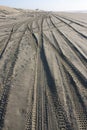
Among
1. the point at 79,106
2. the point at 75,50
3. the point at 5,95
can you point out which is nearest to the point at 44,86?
the point at 5,95

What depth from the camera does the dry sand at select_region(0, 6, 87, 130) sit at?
240 inches

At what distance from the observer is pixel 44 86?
25.8 feet

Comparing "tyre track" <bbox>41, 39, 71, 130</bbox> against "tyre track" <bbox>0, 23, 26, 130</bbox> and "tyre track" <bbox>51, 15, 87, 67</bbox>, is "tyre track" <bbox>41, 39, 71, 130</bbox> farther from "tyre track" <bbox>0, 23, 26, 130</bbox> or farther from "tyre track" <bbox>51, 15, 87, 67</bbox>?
"tyre track" <bbox>51, 15, 87, 67</bbox>

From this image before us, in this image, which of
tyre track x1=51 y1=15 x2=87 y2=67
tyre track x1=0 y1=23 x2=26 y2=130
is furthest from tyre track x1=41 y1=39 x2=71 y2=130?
tyre track x1=51 y1=15 x2=87 y2=67

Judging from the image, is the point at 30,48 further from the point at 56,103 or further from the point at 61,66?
the point at 56,103

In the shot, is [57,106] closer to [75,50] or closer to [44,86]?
[44,86]

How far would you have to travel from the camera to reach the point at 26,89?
778 cm

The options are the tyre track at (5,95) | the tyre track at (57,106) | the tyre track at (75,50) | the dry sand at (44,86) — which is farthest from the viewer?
the tyre track at (75,50)

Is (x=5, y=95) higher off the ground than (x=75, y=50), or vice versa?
(x=75, y=50)

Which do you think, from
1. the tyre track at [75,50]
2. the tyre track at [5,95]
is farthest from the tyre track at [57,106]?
the tyre track at [75,50]

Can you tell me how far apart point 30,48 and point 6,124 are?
7.01 meters

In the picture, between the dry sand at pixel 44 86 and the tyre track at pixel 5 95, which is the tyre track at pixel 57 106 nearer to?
the dry sand at pixel 44 86

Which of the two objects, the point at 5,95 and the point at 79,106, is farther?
the point at 5,95

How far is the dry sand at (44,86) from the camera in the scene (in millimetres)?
6084
